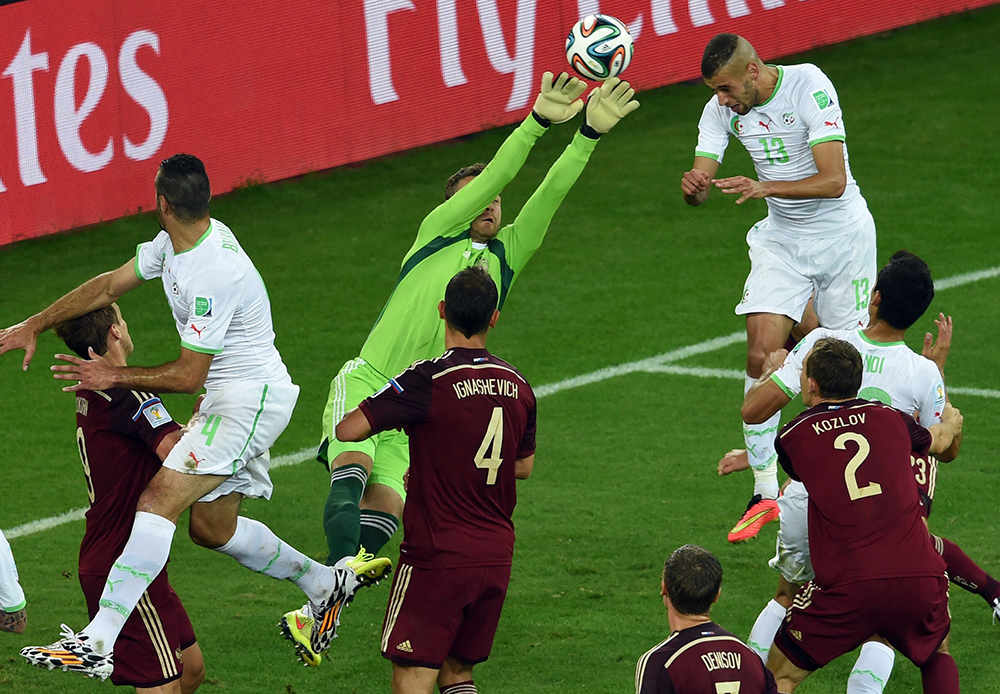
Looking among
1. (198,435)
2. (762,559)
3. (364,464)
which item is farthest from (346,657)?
(762,559)

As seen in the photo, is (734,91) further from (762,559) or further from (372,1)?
(372,1)

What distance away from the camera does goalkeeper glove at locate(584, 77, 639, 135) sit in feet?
24.9

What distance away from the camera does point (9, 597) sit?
7.17 meters

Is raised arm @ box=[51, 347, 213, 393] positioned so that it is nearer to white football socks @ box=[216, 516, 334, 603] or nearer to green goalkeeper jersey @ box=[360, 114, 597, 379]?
white football socks @ box=[216, 516, 334, 603]

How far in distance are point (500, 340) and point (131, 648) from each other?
6299 millimetres

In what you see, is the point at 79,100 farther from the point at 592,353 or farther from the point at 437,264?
the point at 437,264

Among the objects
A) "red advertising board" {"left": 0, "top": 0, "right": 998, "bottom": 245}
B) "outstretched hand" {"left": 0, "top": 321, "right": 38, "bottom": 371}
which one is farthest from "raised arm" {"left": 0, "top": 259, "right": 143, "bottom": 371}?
"red advertising board" {"left": 0, "top": 0, "right": 998, "bottom": 245}

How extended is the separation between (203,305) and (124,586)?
1186 mm

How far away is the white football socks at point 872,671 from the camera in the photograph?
20.8 feet

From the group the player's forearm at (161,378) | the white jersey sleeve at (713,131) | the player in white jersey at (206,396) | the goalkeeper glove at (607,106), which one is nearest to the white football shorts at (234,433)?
the player in white jersey at (206,396)

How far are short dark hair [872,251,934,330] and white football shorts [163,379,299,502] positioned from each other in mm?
2565

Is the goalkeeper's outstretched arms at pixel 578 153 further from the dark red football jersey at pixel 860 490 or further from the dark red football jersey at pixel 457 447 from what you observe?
the dark red football jersey at pixel 860 490

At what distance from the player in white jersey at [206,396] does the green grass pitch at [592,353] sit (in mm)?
718

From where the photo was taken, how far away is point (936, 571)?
19.6ft
